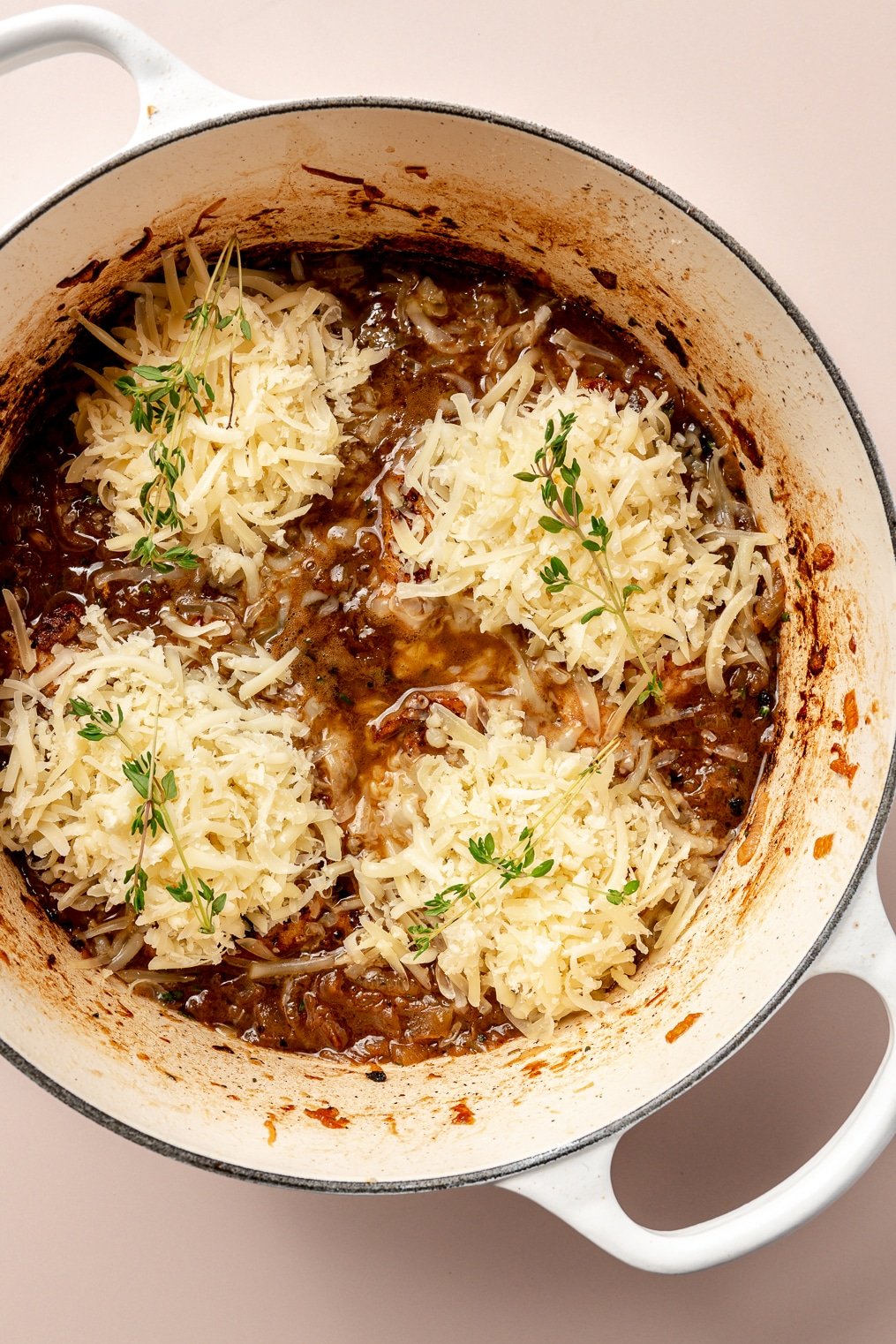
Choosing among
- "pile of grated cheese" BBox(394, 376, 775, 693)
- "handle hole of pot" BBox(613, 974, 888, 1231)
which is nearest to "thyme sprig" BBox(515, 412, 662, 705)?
"pile of grated cheese" BBox(394, 376, 775, 693)

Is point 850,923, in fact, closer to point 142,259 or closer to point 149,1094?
point 149,1094

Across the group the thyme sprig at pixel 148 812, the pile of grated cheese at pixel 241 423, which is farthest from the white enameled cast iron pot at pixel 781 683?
the thyme sprig at pixel 148 812

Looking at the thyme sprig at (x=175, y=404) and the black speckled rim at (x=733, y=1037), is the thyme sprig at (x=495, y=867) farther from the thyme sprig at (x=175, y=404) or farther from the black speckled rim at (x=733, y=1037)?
the thyme sprig at (x=175, y=404)

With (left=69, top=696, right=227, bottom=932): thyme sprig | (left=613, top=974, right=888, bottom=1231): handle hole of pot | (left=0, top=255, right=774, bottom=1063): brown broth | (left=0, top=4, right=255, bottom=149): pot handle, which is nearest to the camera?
(left=0, top=4, right=255, bottom=149): pot handle

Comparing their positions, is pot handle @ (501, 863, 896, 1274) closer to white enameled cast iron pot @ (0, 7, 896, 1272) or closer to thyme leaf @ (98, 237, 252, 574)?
white enameled cast iron pot @ (0, 7, 896, 1272)

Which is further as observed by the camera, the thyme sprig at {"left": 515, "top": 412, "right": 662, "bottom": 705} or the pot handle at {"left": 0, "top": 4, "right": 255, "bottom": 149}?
the thyme sprig at {"left": 515, "top": 412, "right": 662, "bottom": 705}

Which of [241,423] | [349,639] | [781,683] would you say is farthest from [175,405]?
[781,683]

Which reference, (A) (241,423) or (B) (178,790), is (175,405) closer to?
(A) (241,423)
